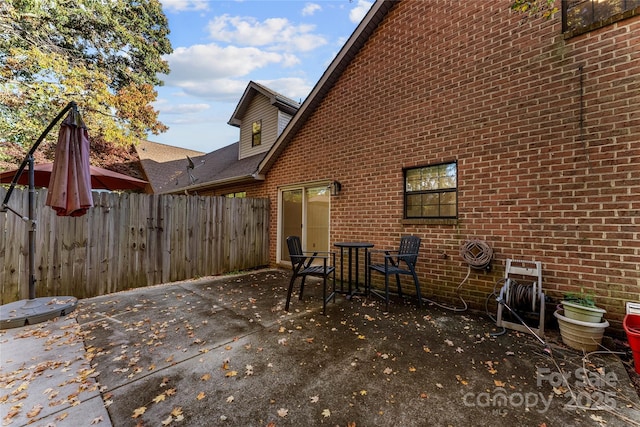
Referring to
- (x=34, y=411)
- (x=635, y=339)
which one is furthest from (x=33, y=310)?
(x=635, y=339)

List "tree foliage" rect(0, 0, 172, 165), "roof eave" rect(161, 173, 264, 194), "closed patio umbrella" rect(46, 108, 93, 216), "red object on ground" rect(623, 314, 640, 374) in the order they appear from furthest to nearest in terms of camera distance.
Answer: "tree foliage" rect(0, 0, 172, 165)
"roof eave" rect(161, 173, 264, 194)
"closed patio umbrella" rect(46, 108, 93, 216)
"red object on ground" rect(623, 314, 640, 374)

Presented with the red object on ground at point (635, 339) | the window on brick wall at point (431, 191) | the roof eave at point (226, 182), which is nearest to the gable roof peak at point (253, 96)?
the roof eave at point (226, 182)

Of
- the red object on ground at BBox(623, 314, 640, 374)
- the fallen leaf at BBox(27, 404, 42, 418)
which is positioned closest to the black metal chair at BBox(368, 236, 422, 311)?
the red object on ground at BBox(623, 314, 640, 374)

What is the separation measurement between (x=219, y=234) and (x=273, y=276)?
1786mm

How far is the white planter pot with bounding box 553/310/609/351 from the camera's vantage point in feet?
8.82

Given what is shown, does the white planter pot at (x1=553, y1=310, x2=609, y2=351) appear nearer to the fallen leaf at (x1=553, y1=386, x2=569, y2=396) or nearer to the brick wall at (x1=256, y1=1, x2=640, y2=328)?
the brick wall at (x1=256, y1=1, x2=640, y2=328)

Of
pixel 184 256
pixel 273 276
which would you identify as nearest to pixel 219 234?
pixel 184 256

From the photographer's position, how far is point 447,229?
4367 millimetres

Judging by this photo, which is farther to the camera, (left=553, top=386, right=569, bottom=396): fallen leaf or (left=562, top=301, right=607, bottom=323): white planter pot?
(left=562, top=301, right=607, bottom=323): white planter pot

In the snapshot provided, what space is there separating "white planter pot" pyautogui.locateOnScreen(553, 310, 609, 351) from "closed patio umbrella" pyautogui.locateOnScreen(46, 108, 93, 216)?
6.08 metres

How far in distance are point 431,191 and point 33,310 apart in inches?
248

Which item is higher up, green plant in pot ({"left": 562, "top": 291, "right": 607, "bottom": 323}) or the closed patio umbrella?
the closed patio umbrella

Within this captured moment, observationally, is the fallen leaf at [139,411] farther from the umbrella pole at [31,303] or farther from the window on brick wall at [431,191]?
the window on brick wall at [431,191]

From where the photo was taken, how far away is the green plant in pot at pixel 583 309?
8.99ft
